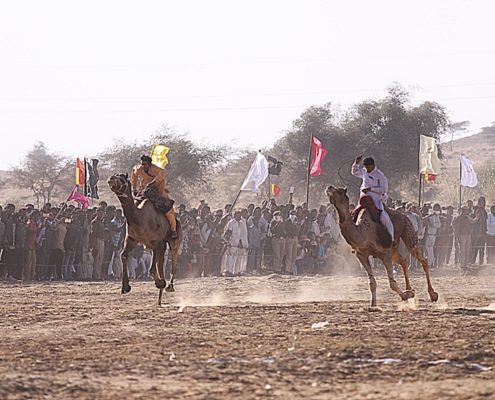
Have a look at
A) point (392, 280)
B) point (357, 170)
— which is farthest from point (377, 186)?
point (392, 280)

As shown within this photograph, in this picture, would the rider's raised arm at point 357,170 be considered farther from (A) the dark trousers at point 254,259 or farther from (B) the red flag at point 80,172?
(B) the red flag at point 80,172

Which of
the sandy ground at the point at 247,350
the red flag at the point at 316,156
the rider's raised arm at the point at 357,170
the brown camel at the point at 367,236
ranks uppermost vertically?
the red flag at the point at 316,156

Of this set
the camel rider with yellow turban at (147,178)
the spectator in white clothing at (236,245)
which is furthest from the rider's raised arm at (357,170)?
the spectator in white clothing at (236,245)

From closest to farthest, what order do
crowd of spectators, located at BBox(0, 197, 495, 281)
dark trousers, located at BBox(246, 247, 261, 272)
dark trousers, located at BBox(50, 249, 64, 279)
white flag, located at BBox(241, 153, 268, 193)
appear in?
crowd of spectators, located at BBox(0, 197, 495, 281), dark trousers, located at BBox(50, 249, 64, 279), dark trousers, located at BBox(246, 247, 261, 272), white flag, located at BBox(241, 153, 268, 193)

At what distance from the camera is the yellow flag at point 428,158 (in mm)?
37500

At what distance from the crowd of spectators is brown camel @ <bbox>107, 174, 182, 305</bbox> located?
30.0 ft

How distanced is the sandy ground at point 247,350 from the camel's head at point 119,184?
81.2 inches

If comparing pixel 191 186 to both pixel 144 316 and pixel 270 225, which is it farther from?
pixel 144 316

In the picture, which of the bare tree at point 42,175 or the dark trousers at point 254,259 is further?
the bare tree at point 42,175

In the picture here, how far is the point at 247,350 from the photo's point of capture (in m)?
11.7

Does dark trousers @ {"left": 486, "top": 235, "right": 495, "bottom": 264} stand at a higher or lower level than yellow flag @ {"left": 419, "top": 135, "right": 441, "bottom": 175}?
lower

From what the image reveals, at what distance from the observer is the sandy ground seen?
9250 mm

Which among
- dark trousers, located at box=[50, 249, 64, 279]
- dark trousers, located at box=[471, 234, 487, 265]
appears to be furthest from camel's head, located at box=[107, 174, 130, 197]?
dark trousers, located at box=[471, 234, 487, 265]

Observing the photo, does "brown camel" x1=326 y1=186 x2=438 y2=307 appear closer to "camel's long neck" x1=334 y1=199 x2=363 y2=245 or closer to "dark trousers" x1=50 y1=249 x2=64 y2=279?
"camel's long neck" x1=334 y1=199 x2=363 y2=245
